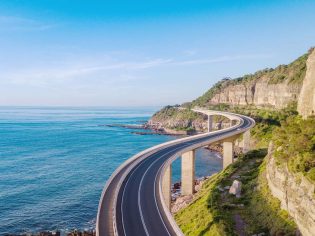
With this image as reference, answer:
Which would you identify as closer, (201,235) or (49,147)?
(201,235)

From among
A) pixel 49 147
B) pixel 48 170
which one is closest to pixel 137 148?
pixel 49 147

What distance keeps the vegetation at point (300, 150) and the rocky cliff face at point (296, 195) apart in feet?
2.97

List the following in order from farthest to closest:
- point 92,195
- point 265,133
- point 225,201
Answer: point 265,133 < point 92,195 < point 225,201

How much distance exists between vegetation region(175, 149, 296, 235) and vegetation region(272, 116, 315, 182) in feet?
15.8

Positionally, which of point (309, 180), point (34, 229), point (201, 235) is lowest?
point (34, 229)

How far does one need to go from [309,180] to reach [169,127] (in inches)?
5597

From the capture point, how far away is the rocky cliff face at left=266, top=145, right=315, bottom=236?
90.7 feet

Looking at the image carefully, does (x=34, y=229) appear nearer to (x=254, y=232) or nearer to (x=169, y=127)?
(x=254, y=232)

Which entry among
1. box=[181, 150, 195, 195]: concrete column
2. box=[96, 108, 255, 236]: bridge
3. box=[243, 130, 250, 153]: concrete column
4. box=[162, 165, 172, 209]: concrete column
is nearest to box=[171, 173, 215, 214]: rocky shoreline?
box=[181, 150, 195, 195]: concrete column

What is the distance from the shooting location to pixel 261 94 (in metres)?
149

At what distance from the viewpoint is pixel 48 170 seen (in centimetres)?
7719

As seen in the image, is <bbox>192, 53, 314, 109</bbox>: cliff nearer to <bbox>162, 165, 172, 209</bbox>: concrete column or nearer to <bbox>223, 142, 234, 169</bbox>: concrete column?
<bbox>223, 142, 234, 169</bbox>: concrete column

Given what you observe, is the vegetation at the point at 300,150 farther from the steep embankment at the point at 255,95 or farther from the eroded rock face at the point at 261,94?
the eroded rock face at the point at 261,94

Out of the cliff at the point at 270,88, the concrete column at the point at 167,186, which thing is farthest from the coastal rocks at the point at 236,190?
the cliff at the point at 270,88
